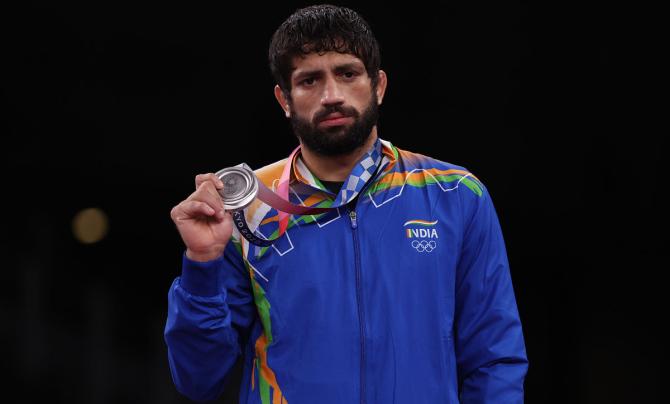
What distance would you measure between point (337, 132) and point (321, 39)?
270mm

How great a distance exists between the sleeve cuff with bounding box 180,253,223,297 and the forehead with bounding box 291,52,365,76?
1.96ft

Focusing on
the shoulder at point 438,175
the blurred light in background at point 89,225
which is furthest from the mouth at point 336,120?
the blurred light in background at point 89,225

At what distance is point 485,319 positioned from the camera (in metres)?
2.28

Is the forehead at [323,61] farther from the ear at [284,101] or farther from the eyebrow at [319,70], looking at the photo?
the ear at [284,101]

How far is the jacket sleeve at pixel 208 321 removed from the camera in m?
2.16

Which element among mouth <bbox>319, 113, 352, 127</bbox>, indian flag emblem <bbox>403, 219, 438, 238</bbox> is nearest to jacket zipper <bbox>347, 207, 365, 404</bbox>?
indian flag emblem <bbox>403, 219, 438, 238</bbox>

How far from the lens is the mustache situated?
2299mm

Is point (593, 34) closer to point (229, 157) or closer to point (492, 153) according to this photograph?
point (492, 153)

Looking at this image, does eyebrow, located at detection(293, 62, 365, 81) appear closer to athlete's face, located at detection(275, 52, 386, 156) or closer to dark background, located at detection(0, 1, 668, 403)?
athlete's face, located at detection(275, 52, 386, 156)

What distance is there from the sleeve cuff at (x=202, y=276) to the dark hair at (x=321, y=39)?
0.59 metres

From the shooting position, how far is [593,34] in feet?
20.0

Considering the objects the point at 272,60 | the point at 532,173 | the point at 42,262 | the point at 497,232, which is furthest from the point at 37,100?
the point at 497,232

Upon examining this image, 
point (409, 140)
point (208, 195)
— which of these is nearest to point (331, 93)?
point (208, 195)

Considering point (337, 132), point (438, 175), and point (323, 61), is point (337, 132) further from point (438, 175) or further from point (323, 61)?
point (438, 175)
